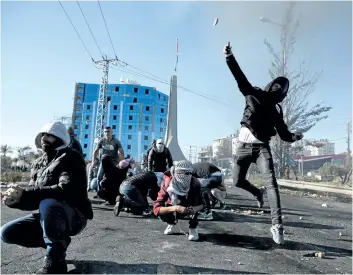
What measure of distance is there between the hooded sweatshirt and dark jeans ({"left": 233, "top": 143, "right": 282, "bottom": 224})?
6.28 feet

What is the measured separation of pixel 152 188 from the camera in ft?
18.0

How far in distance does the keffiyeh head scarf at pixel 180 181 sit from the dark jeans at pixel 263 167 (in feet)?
2.04

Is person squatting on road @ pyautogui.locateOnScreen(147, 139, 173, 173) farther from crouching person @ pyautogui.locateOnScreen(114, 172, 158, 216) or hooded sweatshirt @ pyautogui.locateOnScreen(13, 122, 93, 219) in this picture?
hooded sweatshirt @ pyautogui.locateOnScreen(13, 122, 93, 219)

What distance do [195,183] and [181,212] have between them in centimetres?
49

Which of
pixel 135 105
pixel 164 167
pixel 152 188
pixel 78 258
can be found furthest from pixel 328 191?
pixel 135 105

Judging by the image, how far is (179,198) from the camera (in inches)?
141

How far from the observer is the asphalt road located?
95.8 inches

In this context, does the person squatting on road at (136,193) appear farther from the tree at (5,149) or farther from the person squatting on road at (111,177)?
the tree at (5,149)

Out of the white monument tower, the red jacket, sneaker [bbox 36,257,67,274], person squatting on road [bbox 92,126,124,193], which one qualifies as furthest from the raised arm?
the white monument tower

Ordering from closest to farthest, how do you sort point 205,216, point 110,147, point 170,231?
point 170,231 → point 205,216 → point 110,147

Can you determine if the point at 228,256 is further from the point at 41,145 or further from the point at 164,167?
the point at 164,167

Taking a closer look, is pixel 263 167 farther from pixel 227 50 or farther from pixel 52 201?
pixel 52 201

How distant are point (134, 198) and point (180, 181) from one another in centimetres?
186

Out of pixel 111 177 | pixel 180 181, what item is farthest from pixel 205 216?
pixel 111 177
